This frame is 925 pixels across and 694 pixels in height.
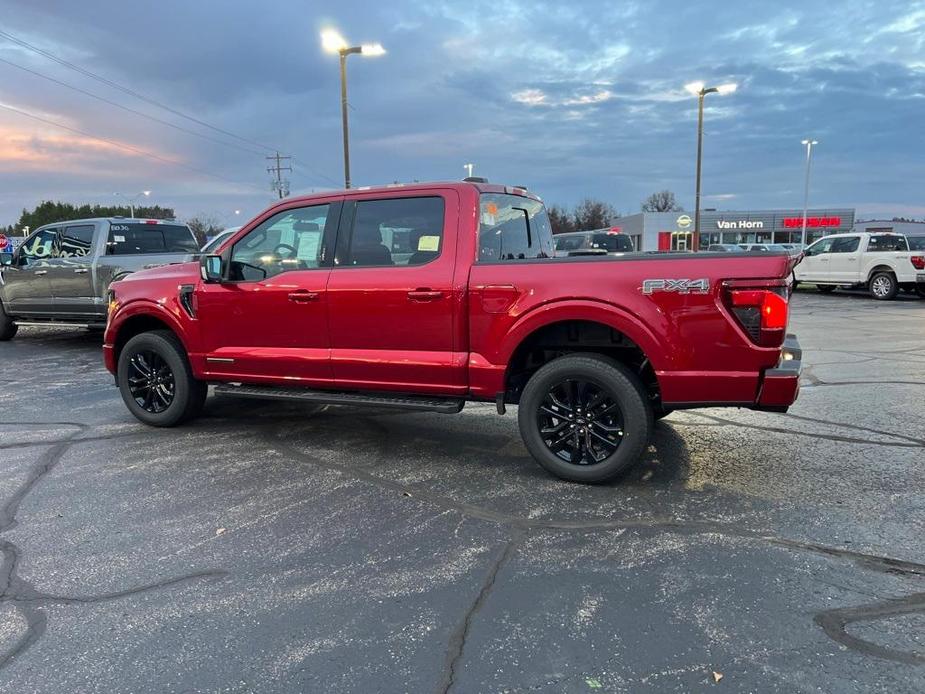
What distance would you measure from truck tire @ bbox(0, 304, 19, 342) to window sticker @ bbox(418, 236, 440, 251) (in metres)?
10.4

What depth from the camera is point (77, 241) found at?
10391 millimetres

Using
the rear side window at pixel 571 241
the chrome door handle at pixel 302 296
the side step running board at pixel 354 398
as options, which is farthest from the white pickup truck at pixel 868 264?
the chrome door handle at pixel 302 296

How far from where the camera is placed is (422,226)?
4750mm

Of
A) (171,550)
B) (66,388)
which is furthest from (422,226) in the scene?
(66,388)

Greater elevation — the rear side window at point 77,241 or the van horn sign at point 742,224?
the van horn sign at point 742,224

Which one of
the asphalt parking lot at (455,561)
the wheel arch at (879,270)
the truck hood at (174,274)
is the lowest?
the asphalt parking lot at (455,561)

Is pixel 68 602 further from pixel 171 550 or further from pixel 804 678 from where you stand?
pixel 804 678

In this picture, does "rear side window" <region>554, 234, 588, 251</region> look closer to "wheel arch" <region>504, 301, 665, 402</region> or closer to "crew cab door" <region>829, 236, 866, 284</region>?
"crew cab door" <region>829, 236, 866, 284</region>

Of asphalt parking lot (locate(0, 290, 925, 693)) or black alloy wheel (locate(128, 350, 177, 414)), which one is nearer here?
asphalt parking lot (locate(0, 290, 925, 693))

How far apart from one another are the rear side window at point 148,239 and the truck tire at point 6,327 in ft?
10.5

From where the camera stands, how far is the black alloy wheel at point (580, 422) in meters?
4.29

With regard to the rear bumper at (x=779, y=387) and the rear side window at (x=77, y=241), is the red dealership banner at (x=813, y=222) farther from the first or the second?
the rear bumper at (x=779, y=387)

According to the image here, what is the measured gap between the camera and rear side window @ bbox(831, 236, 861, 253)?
19.4 metres

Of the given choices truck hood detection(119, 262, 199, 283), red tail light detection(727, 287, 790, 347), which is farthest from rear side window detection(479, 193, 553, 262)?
truck hood detection(119, 262, 199, 283)
